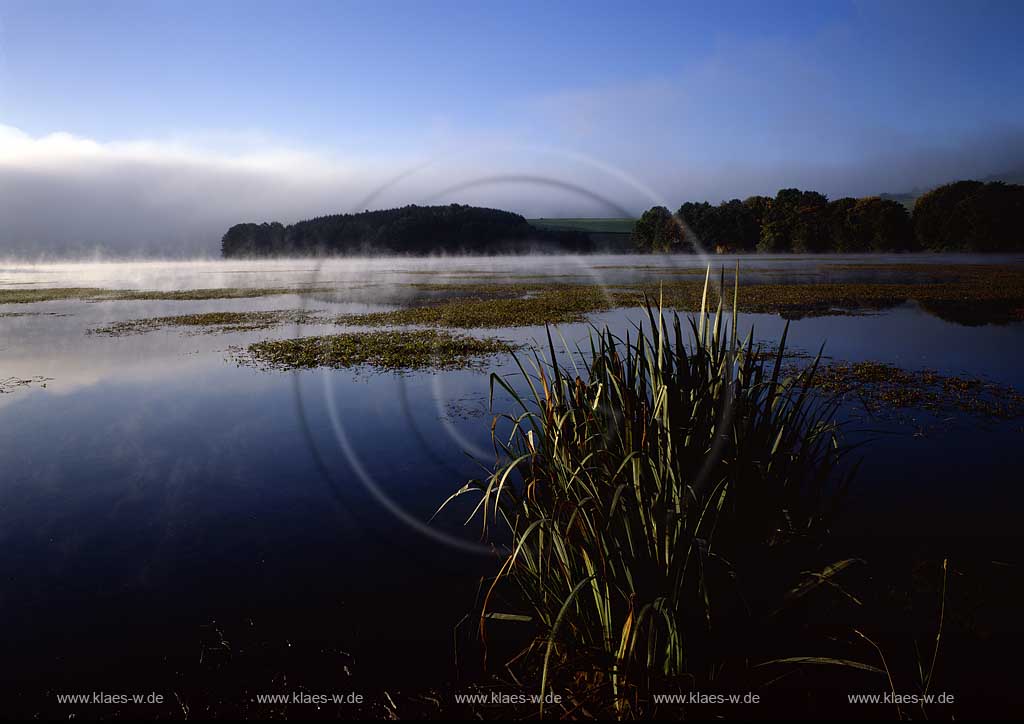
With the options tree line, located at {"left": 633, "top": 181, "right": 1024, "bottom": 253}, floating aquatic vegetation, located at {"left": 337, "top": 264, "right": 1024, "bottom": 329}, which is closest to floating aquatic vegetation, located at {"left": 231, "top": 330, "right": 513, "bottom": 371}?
floating aquatic vegetation, located at {"left": 337, "top": 264, "right": 1024, "bottom": 329}

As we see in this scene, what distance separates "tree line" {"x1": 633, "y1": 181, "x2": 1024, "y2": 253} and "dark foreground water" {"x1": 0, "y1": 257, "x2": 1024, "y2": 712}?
259ft

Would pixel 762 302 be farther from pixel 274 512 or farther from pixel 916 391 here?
pixel 274 512

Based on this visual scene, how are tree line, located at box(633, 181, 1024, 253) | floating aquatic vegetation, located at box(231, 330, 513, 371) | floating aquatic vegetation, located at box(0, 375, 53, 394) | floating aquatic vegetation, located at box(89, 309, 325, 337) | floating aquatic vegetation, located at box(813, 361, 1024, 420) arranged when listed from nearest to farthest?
→ 1. floating aquatic vegetation, located at box(813, 361, 1024, 420)
2. floating aquatic vegetation, located at box(0, 375, 53, 394)
3. floating aquatic vegetation, located at box(231, 330, 513, 371)
4. floating aquatic vegetation, located at box(89, 309, 325, 337)
5. tree line, located at box(633, 181, 1024, 253)

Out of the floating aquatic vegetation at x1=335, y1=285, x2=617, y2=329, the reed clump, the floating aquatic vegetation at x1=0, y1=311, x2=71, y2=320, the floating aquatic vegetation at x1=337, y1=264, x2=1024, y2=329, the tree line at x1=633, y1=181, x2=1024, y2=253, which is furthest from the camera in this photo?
the tree line at x1=633, y1=181, x2=1024, y2=253

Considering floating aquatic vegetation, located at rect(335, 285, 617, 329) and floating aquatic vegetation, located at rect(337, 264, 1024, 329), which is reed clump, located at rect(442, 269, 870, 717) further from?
floating aquatic vegetation, located at rect(337, 264, 1024, 329)

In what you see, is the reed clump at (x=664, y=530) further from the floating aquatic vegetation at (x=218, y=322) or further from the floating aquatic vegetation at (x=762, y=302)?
the floating aquatic vegetation at (x=218, y=322)

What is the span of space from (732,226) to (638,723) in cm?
15299

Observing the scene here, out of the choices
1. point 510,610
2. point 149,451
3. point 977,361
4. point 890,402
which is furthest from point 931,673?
point 977,361

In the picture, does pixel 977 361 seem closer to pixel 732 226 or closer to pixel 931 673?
pixel 931 673

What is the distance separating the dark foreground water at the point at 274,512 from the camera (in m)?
5.55

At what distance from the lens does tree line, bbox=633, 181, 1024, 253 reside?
107 metres

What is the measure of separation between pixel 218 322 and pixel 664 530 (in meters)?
32.1

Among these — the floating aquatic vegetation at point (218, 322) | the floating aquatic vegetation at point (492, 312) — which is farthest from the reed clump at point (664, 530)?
the floating aquatic vegetation at point (218, 322)

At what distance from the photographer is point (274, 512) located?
8.41 m
